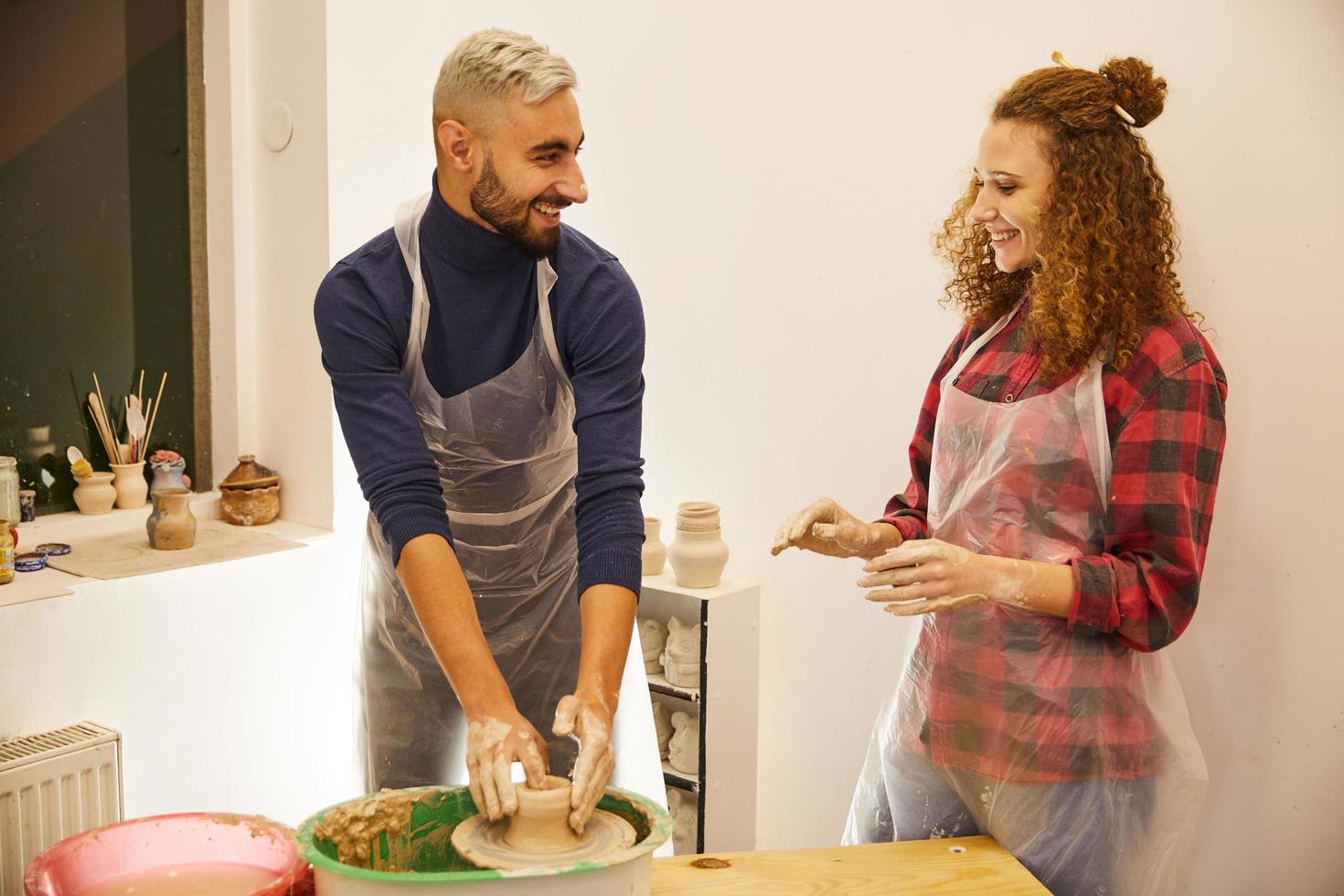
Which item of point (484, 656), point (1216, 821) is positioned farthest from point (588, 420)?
point (1216, 821)

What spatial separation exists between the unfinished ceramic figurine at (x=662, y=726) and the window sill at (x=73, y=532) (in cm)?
97

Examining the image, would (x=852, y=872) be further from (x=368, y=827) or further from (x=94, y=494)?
(x=94, y=494)

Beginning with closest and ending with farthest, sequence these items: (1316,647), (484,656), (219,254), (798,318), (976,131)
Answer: (484,656), (1316,647), (976,131), (798,318), (219,254)

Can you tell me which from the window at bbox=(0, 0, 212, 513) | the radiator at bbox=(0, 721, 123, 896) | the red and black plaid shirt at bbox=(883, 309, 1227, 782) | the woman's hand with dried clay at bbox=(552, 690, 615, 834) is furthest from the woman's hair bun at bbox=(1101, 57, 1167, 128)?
the window at bbox=(0, 0, 212, 513)

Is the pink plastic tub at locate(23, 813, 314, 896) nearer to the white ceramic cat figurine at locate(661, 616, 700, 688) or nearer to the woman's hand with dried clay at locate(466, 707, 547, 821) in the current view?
the woman's hand with dried clay at locate(466, 707, 547, 821)

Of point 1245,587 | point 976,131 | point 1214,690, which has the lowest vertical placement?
point 1214,690

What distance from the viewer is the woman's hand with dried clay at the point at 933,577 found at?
1.65 metres

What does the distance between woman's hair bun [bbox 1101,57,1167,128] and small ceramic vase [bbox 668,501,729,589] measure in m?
1.39

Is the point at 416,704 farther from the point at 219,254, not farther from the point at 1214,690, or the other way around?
the point at 219,254

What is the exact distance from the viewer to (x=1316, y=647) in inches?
82.7

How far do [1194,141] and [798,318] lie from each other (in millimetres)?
992

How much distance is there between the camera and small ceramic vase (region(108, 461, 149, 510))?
295 centimetres

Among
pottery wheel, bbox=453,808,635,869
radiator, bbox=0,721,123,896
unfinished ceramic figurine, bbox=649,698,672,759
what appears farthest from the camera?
unfinished ceramic figurine, bbox=649,698,672,759

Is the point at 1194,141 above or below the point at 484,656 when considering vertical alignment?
above
